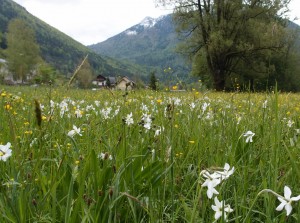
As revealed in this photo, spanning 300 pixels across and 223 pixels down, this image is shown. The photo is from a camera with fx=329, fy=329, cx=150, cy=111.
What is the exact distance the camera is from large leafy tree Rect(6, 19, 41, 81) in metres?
64.4

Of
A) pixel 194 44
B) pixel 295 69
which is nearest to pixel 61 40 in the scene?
pixel 295 69

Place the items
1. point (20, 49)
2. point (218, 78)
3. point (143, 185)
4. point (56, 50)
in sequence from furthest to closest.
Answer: point (56, 50)
point (20, 49)
point (218, 78)
point (143, 185)

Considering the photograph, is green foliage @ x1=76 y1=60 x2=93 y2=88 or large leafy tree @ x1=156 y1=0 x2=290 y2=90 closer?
green foliage @ x1=76 y1=60 x2=93 y2=88

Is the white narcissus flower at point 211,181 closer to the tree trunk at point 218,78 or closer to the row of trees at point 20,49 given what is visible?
the tree trunk at point 218,78

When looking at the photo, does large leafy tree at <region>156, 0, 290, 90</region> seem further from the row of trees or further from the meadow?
the row of trees

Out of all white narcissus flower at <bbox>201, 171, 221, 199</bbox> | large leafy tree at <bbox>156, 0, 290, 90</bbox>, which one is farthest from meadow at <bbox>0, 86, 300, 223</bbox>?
large leafy tree at <bbox>156, 0, 290, 90</bbox>

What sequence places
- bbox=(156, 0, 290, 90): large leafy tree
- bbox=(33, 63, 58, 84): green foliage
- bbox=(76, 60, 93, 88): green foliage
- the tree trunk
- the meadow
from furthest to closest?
the tree trunk
bbox=(156, 0, 290, 90): large leafy tree
bbox=(76, 60, 93, 88): green foliage
bbox=(33, 63, 58, 84): green foliage
the meadow

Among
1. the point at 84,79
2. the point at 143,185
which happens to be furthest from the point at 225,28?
the point at 84,79

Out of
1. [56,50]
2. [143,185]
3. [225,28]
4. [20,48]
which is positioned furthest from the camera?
[56,50]

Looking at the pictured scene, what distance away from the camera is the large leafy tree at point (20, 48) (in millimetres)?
64394

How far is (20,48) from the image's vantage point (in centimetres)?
6606

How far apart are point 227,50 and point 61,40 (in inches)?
7183

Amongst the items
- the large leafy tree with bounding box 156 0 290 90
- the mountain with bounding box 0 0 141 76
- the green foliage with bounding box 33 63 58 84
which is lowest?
the green foliage with bounding box 33 63 58 84

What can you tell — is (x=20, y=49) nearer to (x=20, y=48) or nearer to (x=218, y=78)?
(x=20, y=48)
